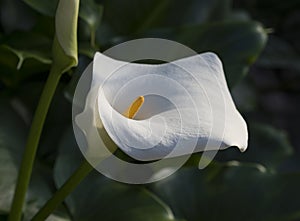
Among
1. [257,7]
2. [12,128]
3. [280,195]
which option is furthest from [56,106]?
[257,7]

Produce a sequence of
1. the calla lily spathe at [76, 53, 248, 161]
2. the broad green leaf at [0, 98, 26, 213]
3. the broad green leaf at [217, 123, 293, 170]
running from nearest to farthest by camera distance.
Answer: the calla lily spathe at [76, 53, 248, 161]
the broad green leaf at [0, 98, 26, 213]
the broad green leaf at [217, 123, 293, 170]

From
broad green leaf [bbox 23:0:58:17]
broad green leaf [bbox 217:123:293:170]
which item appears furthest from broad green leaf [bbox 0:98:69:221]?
broad green leaf [bbox 217:123:293:170]

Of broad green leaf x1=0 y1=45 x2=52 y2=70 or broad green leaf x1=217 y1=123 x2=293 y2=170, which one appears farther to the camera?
broad green leaf x1=217 y1=123 x2=293 y2=170

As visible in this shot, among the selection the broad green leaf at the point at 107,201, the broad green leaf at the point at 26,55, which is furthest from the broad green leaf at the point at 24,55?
the broad green leaf at the point at 107,201

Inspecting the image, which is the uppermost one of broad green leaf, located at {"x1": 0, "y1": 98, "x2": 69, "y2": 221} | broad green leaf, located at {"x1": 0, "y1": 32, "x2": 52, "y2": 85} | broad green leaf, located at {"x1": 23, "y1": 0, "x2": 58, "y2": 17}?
broad green leaf, located at {"x1": 23, "y1": 0, "x2": 58, "y2": 17}

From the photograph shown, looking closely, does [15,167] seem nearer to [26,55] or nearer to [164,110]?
[26,55]

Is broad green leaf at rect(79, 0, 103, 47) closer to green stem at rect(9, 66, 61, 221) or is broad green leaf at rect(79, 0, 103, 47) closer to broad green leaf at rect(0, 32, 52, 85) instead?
broad green leaf at rect(0, 32, 52, 85)

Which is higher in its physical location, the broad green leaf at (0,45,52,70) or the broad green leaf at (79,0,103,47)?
the broad green leaf at (79,0,103,47)

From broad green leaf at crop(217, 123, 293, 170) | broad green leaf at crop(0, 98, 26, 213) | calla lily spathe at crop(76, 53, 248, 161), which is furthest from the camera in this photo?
broad green leaf at crop(217, 123, 293, 170)

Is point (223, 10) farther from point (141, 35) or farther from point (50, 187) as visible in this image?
point (50, 187)
